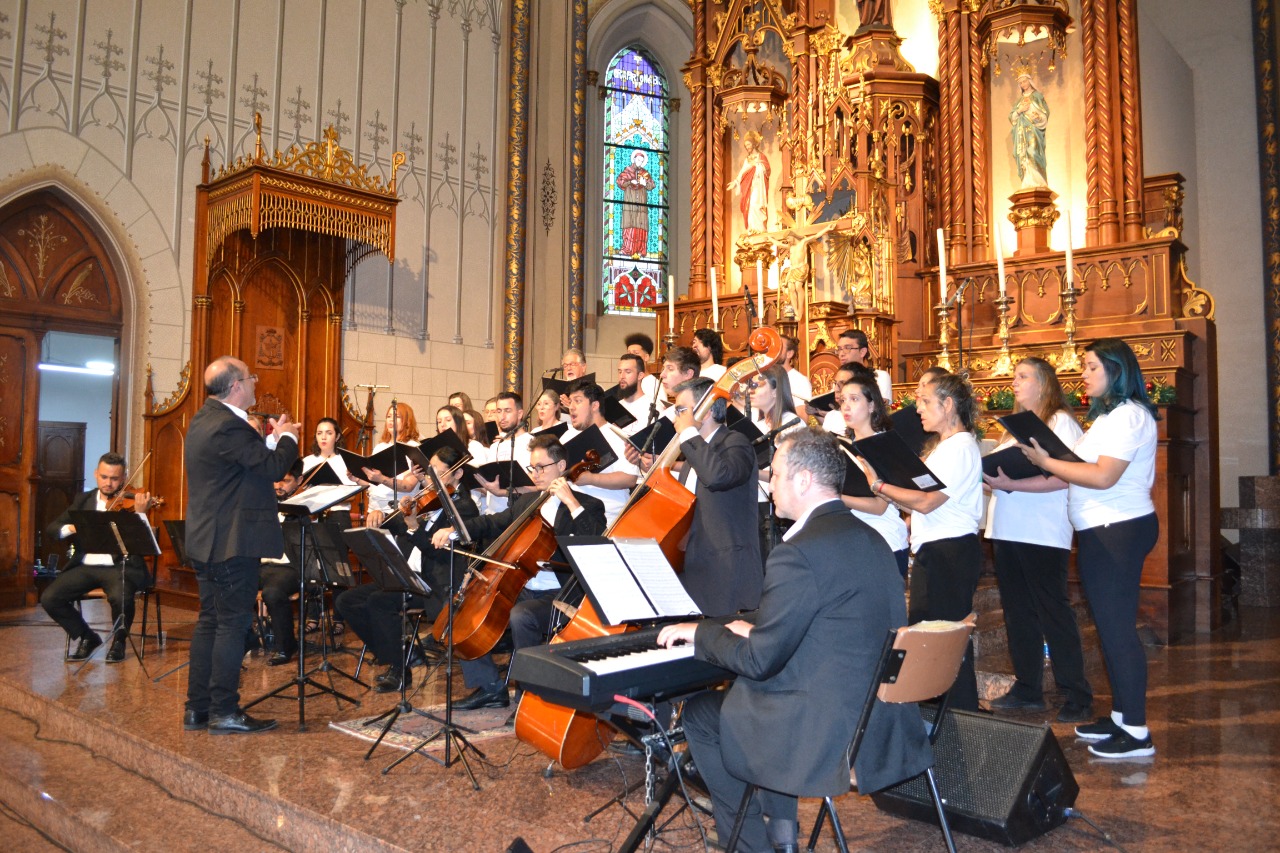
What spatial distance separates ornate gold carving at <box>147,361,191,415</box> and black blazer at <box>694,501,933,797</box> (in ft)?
26.7

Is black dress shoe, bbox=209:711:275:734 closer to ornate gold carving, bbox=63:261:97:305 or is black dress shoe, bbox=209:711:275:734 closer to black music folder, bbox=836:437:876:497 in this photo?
black music folder, bbox=836:437:876:497

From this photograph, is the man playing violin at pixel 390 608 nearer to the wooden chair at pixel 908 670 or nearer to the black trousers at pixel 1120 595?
the black trousers at pixel 1120 595

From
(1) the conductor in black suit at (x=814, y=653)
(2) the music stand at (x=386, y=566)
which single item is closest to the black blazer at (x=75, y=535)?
(2) the music stand at (x=386, y=566)

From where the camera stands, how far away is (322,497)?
490 centimetres

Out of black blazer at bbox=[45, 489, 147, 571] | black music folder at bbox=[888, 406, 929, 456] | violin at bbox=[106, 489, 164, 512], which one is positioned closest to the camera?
black music folder at bbox=[888, 406, 929, 456]

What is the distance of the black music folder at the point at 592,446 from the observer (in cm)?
502

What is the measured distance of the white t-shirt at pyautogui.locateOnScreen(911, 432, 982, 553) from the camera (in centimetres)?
462

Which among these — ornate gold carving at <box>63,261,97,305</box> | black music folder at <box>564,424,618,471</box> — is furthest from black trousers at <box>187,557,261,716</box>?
ornate gold carving at <box>63,261,97,305</box>

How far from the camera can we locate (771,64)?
37.6ft

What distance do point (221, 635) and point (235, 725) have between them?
1.42 ft

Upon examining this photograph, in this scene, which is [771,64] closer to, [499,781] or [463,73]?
[463,73]

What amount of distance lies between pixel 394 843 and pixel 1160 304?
794 centimetres

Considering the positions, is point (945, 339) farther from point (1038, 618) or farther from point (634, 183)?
point (634, 183)

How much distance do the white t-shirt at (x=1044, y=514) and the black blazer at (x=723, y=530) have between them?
5.11ft
